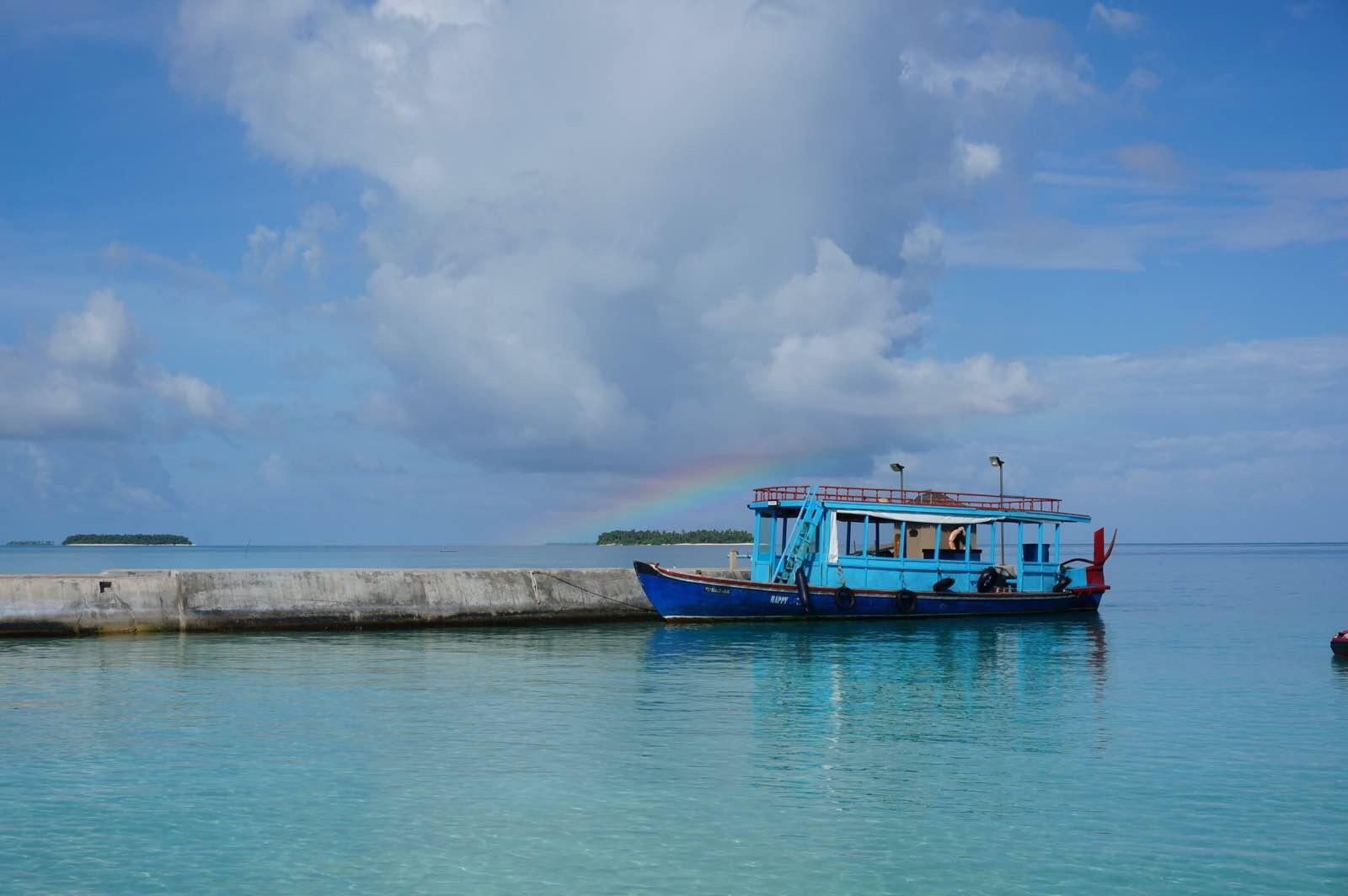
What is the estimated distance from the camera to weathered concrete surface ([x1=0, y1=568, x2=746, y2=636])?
30.6 metres

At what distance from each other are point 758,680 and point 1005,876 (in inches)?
539

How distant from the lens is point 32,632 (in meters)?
30.1

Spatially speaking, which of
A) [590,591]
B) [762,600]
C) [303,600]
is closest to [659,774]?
[303,600]

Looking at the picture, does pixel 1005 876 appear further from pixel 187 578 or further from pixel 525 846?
pixel 187 578

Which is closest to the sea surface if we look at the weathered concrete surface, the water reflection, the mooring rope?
the water reflection

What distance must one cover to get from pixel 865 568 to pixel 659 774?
25212mm

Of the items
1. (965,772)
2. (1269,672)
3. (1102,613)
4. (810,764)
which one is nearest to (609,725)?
(810,764)

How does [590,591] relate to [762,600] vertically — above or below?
above

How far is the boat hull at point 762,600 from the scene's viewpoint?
120 ft

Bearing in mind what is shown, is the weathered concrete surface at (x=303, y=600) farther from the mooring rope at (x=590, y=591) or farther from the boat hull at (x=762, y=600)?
the boat hull at (x=762, y=600)

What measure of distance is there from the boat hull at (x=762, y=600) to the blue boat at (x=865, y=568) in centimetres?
3

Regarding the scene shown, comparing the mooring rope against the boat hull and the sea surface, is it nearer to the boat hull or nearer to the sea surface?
the boat hull

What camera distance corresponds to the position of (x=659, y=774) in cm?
1467

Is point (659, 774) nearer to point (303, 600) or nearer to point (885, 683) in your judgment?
point (885, 683)
